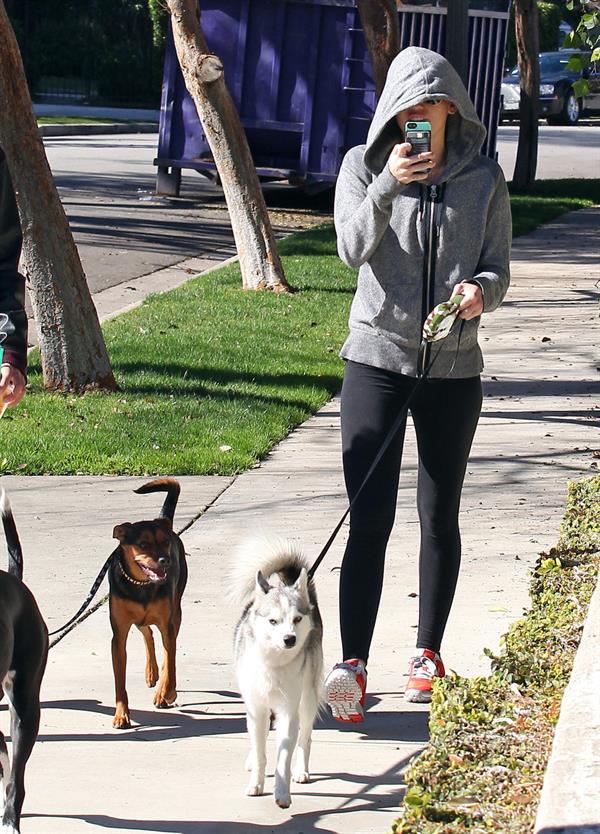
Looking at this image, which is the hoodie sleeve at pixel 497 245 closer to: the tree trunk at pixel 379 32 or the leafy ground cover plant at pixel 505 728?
the leafy ground cover plant at pixel 505 728

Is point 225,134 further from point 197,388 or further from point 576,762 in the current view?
point 576,762

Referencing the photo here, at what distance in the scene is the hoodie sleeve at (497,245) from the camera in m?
4.46

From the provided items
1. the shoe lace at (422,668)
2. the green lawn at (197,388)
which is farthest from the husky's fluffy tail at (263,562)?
the green lawn at (197,388)

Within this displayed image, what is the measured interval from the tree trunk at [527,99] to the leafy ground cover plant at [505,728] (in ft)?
62.7

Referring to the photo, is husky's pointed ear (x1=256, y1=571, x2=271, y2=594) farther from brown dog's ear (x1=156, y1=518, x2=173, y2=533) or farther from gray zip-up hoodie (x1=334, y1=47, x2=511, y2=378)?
gray zip-up hoodie (x1=334, y1=47, x2=511, y2=378)

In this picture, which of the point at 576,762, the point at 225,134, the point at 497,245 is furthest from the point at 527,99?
the point at 576,762

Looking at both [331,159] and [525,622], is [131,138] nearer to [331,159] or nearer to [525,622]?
[331,159]

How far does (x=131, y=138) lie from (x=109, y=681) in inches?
1233

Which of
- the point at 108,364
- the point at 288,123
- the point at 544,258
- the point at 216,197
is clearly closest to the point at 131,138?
the point at 216,197

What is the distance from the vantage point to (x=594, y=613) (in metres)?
4.61

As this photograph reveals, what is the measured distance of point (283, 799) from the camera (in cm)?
388

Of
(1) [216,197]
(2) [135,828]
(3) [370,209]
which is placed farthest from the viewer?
(1) [216,197]

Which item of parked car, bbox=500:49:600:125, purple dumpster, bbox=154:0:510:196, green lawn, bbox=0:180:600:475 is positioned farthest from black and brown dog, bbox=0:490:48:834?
parked car, bbox=500:49:600:125

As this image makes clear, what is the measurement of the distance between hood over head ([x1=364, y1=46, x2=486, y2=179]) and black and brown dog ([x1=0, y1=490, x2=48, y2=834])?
191cm
